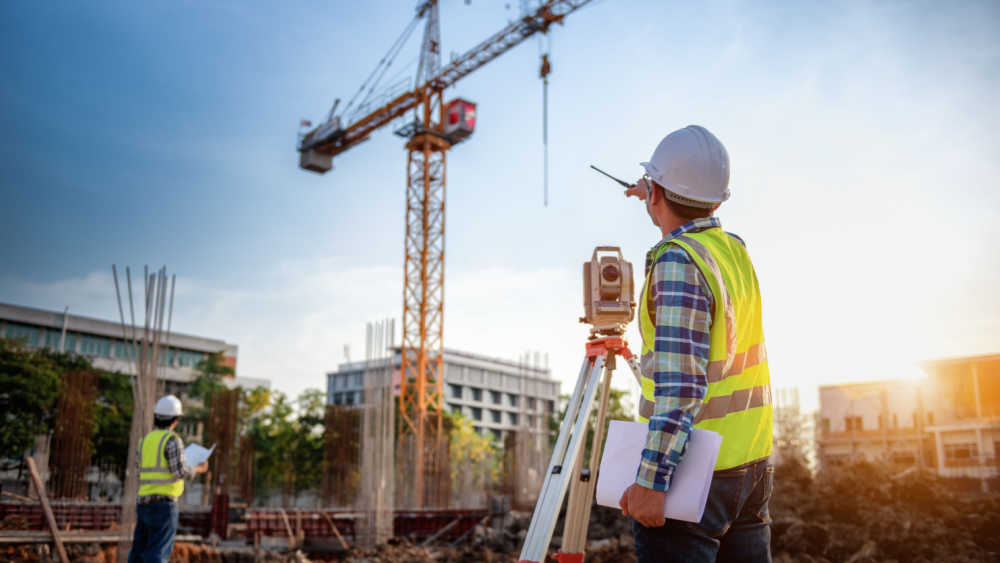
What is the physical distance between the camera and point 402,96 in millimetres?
30438

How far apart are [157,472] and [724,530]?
440 cm

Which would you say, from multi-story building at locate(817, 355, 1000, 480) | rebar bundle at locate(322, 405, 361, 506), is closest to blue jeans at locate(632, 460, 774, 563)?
multi-story building at locate(817, 355, 1000, 480)

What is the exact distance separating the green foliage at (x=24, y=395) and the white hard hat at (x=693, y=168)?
88.9ft

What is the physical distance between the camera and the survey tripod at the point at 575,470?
7.14 feet

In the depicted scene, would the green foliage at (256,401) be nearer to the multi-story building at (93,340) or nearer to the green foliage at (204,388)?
the green foliage at (204,388)

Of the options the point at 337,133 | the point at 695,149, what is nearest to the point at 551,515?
the point at 695,149

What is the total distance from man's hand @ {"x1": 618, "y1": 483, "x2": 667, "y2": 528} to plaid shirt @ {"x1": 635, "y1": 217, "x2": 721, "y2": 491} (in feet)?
0.06

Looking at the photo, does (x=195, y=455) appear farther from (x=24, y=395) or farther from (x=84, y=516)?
(x=24, y=395)

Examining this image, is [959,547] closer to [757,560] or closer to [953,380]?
[757,560]

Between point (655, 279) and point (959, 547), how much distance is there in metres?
5.66

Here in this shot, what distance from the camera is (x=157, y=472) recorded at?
4.95 metres

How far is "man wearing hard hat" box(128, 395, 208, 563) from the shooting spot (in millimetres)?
4816

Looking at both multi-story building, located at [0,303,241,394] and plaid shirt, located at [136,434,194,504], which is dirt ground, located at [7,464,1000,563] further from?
multi-story building, located at [0,303,241,394]

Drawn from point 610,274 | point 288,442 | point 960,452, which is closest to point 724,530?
point 610,274
